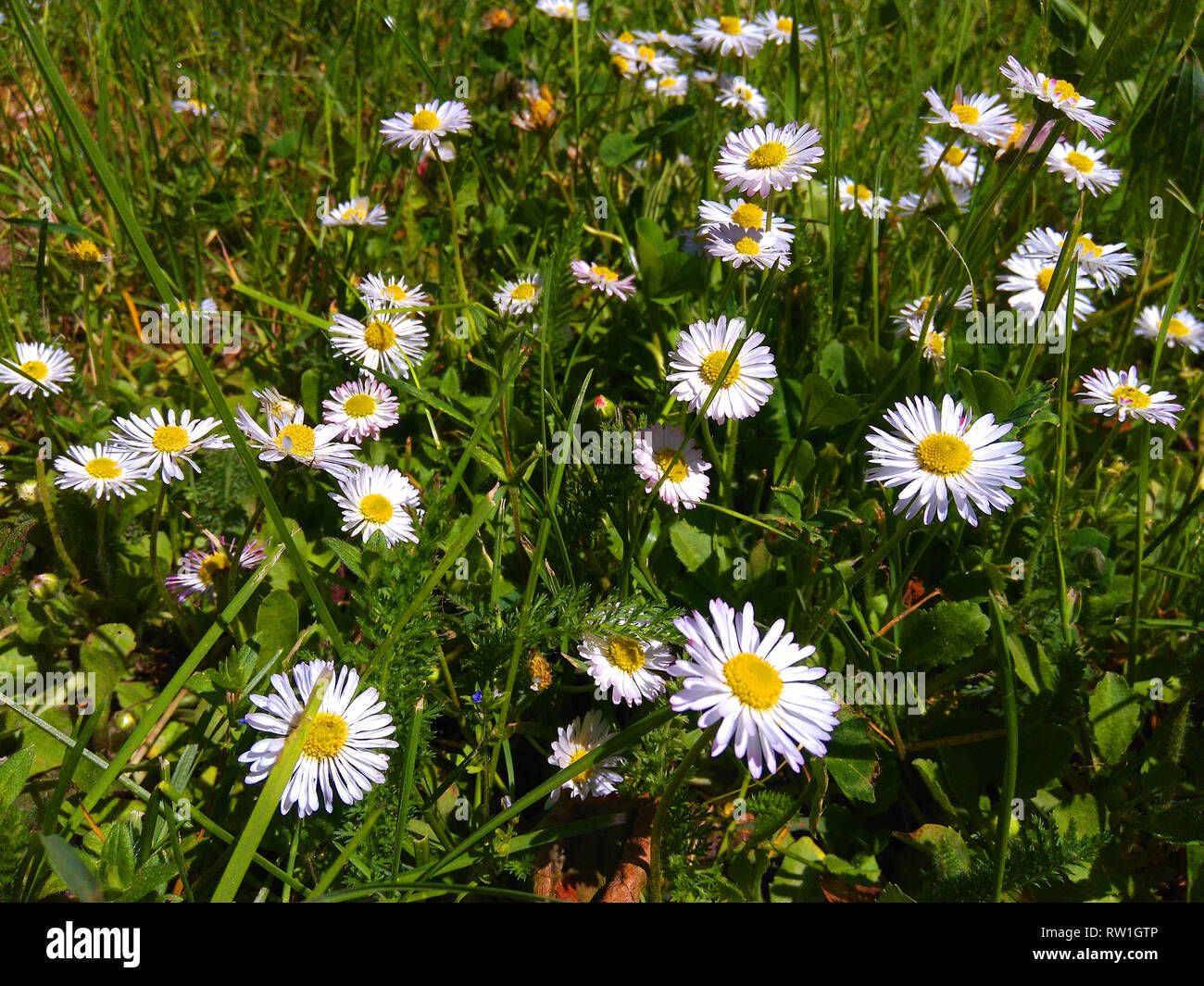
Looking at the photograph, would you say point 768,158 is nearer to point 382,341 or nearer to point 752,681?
point 382,341

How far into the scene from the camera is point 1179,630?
72.1 inches

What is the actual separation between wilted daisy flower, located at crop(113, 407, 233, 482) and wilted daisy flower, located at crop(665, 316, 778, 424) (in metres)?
0.92

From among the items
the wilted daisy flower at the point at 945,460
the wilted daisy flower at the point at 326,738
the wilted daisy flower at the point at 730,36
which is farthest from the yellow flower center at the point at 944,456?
the wilted daisy flower at the point at 730,36

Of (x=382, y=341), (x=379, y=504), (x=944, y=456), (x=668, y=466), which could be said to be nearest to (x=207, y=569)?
(x=379, y=504)

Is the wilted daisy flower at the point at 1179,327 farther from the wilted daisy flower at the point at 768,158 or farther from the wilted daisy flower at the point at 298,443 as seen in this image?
the wilted daisy flower at the point at 298,443

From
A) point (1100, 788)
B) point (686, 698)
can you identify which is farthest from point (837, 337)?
Answer: point (686, 698)

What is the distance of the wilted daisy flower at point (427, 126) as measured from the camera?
2.29 metres

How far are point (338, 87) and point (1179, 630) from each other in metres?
2.87

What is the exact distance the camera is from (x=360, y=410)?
6.36ft

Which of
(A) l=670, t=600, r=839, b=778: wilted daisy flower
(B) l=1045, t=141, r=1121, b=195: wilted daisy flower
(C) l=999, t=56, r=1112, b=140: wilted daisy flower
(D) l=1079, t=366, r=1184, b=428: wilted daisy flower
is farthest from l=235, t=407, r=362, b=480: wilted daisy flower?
(B) l=1045, t=141, r=1121, b=195: wilted daisy flower

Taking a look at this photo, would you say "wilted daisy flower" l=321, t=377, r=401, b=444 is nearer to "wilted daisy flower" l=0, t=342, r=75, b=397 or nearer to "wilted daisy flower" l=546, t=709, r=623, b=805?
"wilted daisy flower" l=0, t=342, r=75, b=397

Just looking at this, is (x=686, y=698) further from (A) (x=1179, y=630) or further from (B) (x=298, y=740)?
(A) (x=1179, y=630)

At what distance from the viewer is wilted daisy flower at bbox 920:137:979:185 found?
107 inches
